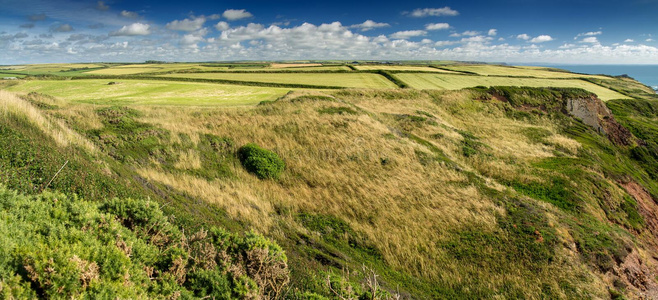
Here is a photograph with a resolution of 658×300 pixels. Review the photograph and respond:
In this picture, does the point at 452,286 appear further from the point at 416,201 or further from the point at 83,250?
the point at 83,250

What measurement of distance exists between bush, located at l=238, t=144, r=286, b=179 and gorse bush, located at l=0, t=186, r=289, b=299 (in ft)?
20.2

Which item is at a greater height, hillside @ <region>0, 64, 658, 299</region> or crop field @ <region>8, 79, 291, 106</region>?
crop field @ <region>8, 79, 291, 106</region>

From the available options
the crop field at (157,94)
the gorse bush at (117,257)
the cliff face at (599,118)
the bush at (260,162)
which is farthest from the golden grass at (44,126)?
the cliff face at (599,118)

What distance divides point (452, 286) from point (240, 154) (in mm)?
9444

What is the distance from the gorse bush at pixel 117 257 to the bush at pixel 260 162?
6.15 m

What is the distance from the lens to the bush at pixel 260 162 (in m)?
11.5

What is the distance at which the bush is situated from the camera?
1148 centimetres

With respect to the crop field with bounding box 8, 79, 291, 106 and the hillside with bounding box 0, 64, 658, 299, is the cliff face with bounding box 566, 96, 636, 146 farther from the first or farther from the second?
the crop field with bounding box 8, 79, 291, 106

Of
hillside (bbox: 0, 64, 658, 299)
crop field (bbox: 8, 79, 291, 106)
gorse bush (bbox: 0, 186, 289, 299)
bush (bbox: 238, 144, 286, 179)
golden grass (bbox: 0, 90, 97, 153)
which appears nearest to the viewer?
gorse bush (bbox: 0, 186, 289, 299)

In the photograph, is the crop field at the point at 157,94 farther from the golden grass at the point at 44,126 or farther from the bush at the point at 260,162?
the golden grass at the point at 44,126

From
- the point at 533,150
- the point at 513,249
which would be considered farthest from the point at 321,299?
the point at 533,150

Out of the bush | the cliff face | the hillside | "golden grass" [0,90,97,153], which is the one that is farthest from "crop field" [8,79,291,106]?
the cliff face

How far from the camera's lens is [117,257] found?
136 inches

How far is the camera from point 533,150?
829 inches
